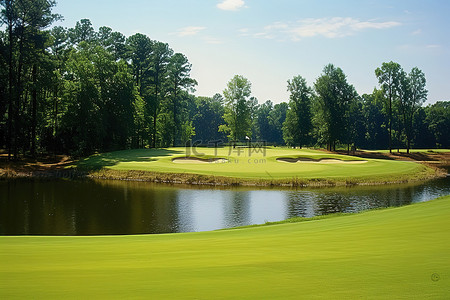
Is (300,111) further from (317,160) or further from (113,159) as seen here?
(113,159)

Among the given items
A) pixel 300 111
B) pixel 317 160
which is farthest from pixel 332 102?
pixel 317 160

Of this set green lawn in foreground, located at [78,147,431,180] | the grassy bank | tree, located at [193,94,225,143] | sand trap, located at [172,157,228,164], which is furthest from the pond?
tree, located at [193,94,225,143]

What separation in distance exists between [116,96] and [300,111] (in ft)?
138

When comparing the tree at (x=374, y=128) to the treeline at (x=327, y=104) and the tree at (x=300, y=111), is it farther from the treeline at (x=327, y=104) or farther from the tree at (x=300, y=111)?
the tree at (x=300, y=111)

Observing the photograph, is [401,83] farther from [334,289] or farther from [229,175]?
[334,289]

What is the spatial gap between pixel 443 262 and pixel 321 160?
40.9m

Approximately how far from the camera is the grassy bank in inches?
1337

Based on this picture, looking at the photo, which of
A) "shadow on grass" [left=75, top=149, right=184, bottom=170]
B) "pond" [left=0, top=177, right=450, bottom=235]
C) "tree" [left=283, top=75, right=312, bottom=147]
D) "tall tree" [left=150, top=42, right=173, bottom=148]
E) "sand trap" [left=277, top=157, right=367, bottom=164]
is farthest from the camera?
"tree" [left=283, top=75, right=312, bottom=147]

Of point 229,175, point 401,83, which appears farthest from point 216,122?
point 229,175

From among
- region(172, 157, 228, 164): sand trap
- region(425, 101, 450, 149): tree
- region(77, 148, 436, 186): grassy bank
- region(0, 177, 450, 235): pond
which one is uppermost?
region(425, 101, 450, 149): tree

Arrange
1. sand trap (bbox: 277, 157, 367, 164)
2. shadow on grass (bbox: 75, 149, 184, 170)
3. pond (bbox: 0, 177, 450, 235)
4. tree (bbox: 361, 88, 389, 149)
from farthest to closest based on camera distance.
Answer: tree (bbox: 361, 88, 389, 149)
sand trap (bbox: 277, 157, 367, 164)
shadow on grass (bbox: 75, 149, 184, 170)
pond (bbox: 0, 177, 450, 235)

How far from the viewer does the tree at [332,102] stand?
7475 centimetres

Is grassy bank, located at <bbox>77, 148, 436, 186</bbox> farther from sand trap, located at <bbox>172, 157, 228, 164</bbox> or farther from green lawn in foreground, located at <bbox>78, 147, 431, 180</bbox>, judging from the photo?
sand trap, located at <bbox>172, 157, 228, 164</bbox>

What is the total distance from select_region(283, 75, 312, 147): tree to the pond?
47.6 metres
